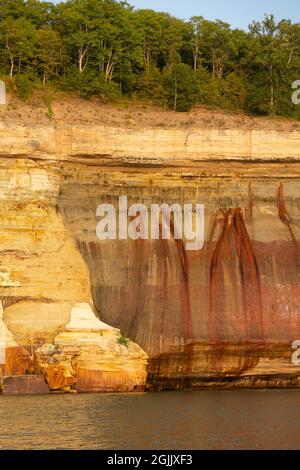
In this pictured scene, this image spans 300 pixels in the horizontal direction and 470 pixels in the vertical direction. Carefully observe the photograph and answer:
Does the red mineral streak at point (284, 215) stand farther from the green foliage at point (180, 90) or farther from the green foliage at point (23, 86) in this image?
the green foliage at point (23, 86)

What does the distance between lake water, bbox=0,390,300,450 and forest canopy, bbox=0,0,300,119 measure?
71.2ft

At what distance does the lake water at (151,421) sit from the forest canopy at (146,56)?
71.2ft

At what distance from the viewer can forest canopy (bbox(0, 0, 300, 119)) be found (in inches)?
2486

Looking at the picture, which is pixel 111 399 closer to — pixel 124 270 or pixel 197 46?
pixel 124 270

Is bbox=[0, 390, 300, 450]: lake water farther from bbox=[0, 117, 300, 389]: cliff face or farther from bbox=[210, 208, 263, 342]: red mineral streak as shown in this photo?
bbox=[210, 208, 263, 342]: red mineral streak

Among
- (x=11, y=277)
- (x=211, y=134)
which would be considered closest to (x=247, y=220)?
(x=211, y=134)

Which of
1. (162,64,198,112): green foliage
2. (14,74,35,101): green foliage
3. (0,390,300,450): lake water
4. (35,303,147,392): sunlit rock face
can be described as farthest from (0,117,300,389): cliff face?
(162,64,198,112): green foliage

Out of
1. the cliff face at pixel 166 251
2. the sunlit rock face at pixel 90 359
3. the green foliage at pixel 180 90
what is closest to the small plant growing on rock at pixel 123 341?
the sunlit rock face at pixel 90 359

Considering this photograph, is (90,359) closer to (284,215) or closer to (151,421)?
(151,421)

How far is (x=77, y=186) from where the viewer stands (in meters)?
51.2

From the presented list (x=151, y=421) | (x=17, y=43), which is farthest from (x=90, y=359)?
(x=17, y=43)

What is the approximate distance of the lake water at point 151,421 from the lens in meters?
31.5

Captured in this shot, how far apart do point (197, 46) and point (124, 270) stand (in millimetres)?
24261

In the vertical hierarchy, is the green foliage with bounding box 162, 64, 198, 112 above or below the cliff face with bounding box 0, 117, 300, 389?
above
